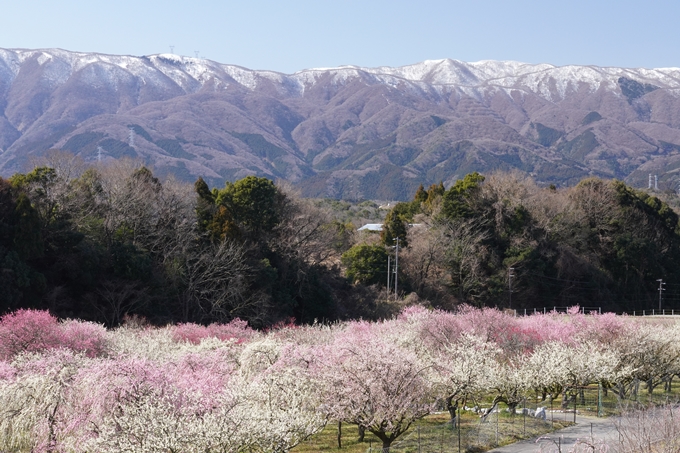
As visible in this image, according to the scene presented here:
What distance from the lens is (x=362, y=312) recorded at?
185 ft

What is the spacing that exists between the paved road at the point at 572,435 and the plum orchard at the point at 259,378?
235 centimetres

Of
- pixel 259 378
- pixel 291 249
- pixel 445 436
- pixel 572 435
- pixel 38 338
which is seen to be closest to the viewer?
pixel 259 378

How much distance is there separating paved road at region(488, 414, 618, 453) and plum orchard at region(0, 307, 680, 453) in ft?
7.71

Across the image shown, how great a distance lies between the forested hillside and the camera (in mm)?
44094

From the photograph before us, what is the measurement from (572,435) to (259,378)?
1110 cm

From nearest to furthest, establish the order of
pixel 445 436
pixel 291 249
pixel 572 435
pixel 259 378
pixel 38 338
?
1. pixel 259 378
2. pixel 445 436
3. pixel 572 435
4. pixel 38 338
5. pixel 291 249

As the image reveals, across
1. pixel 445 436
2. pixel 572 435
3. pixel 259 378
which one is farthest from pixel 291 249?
pixel 259 378

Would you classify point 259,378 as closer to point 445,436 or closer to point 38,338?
point 445,436

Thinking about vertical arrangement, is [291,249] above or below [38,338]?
above

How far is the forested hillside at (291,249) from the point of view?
44094 millimetres

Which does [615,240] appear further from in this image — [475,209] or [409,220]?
[409,220]

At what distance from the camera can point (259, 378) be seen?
76.9 ft

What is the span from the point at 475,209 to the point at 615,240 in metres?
13.7

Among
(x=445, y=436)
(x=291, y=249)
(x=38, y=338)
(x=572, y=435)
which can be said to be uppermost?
(x=291, y=249)
